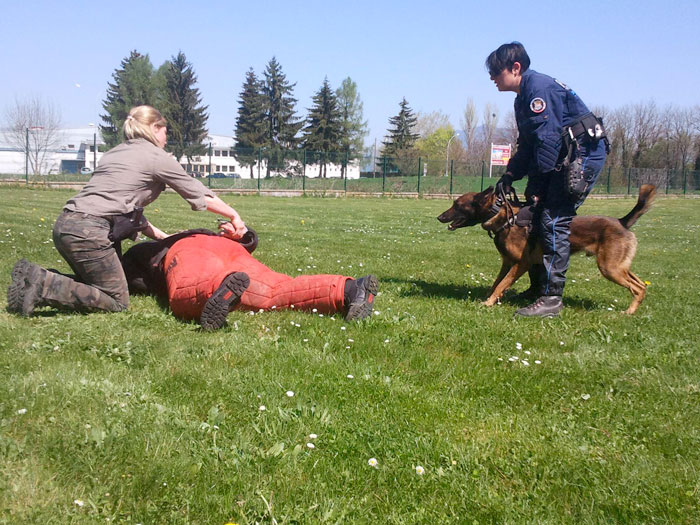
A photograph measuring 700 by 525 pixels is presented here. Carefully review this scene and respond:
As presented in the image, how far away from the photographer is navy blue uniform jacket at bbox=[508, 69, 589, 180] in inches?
185

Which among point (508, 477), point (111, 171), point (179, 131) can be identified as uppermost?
point (179, 131)

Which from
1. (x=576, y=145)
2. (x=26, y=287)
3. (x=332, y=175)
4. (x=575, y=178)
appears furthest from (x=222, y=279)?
(x=332, y=175)

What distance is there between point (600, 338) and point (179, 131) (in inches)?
2410

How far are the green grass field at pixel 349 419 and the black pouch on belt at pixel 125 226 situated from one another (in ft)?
1.97

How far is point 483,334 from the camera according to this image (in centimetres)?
416

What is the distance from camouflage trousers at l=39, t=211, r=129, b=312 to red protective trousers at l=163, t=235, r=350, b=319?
0.45 m

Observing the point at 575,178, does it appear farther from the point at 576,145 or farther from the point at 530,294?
the point at 530,294

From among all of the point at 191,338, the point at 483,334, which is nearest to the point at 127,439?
the point at 191,338

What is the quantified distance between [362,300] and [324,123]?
189 ft

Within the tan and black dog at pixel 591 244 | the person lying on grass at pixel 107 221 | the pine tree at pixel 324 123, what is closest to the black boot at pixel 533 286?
the tan and black dog at pixel 591 244

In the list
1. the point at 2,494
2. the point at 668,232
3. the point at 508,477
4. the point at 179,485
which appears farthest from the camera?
the point at 668,232

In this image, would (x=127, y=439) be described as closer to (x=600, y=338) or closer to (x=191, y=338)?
(x=191, y=338)

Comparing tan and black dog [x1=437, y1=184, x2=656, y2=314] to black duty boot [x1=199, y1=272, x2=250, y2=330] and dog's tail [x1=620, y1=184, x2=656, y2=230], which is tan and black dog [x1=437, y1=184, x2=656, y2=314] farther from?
black duty boot [x1=199, y1=272, x2=250, y2=330]

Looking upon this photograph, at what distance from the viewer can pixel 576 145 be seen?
483 cm
